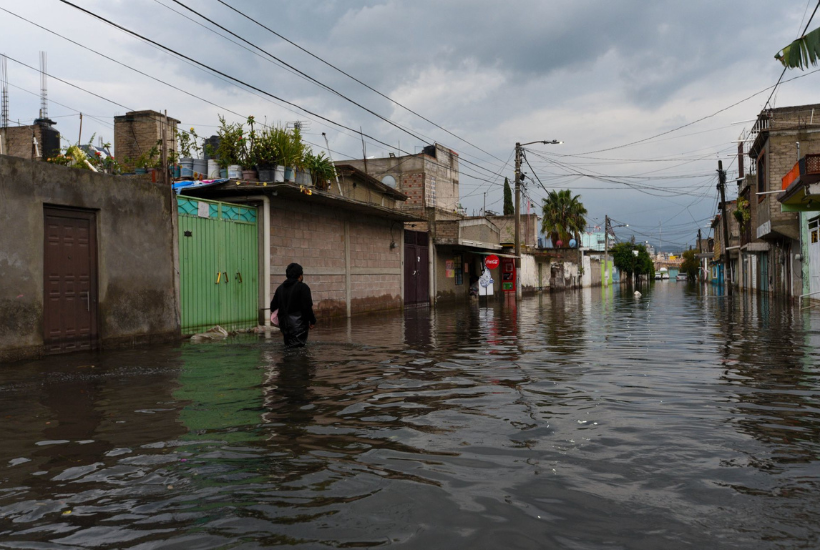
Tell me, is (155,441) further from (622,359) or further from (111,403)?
(622,359)

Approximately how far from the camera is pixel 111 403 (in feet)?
22.6

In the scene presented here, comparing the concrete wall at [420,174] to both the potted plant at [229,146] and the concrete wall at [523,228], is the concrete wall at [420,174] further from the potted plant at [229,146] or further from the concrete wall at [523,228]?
the potted plant at [229,146]

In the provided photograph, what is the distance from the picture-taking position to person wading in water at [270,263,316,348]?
10.7 m

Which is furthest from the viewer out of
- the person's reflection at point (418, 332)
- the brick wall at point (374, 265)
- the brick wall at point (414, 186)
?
the brick wall at point (414, 186)

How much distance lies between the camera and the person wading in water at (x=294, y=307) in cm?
1070

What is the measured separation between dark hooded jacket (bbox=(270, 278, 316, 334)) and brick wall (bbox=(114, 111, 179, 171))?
11.0 metres

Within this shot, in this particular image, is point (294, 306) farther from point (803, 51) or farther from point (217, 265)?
point (803, 51)

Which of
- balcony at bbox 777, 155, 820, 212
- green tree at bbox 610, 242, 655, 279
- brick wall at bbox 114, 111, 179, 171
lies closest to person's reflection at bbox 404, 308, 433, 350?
brick wall at bbox 114, 111, 179, 171

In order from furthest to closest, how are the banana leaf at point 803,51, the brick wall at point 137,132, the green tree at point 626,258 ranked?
the green tree at point 626,258 → the brick wall at point 137,132 → the banana leaf at point 803,51

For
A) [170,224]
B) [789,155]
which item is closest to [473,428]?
[170,224]

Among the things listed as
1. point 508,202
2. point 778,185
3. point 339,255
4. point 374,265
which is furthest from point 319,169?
point 508,202

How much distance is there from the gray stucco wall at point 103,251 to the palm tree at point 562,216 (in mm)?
52692

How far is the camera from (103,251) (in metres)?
12.0

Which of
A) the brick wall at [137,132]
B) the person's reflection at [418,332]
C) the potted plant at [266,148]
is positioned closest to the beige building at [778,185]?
the person's reflection at [418,332]
